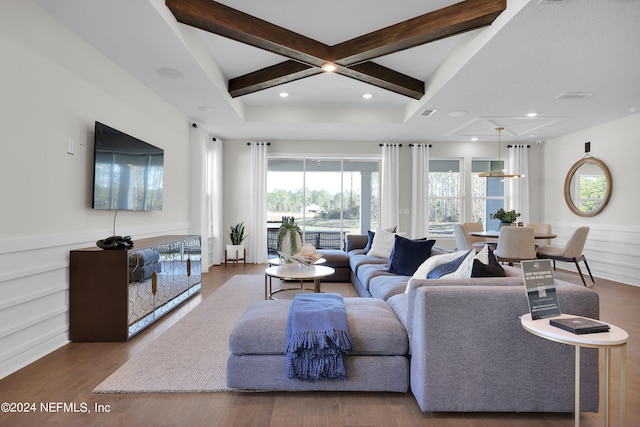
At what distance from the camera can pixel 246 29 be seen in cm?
326

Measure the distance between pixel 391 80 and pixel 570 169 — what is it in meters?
4.36

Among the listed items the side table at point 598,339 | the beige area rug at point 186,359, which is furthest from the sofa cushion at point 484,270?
the beige area rug at point 186,359

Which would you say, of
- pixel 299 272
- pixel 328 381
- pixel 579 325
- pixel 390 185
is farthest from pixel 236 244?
pixel 579 325

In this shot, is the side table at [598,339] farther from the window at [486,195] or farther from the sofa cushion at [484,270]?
the window at [486,195]

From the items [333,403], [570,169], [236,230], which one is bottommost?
[333,403]

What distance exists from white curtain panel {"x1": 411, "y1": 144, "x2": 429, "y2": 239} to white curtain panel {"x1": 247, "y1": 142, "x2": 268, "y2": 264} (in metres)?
3.06

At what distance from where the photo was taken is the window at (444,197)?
775 centimetres

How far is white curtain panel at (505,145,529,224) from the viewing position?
7.55 meters

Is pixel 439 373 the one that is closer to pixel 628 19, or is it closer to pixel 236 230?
pixel 628 19

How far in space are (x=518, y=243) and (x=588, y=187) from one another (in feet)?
7.93

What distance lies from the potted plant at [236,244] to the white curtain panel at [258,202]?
0.21 metres

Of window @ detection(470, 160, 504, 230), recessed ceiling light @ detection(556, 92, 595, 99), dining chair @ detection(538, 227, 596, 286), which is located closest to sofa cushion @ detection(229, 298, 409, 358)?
recessed ceiling light @ detection(556, 92, 595, 99)

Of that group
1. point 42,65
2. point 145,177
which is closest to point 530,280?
point 42,65

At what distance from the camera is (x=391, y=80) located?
15.2ft
